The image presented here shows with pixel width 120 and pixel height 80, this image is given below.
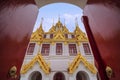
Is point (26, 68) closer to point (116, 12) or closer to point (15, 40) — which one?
point (15, 40)

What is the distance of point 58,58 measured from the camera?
11.1 m

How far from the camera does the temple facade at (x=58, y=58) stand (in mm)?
9819

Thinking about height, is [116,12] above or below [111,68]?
above

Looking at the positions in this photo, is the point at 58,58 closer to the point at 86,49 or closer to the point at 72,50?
the point at 72,50

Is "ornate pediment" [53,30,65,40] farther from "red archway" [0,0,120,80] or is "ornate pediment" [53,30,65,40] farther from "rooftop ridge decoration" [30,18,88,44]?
"red archway" [0,0,120,80]

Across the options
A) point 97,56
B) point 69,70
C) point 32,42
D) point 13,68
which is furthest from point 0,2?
point 32,42

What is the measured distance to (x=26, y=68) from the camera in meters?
9.84

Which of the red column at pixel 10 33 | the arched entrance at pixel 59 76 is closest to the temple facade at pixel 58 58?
the arched entrance at pixel 59 76

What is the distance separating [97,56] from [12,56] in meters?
1.16

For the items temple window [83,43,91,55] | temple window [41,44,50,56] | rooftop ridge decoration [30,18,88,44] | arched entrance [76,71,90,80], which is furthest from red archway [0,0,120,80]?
rooftop ridge decoration [30,18,88,44]

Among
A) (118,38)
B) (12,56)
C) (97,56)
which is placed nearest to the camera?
(118,38)

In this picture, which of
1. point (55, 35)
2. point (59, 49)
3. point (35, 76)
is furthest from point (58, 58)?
point (55, 35)

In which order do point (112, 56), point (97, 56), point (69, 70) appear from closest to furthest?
point (112, 56), point (97, 56), point (69, 70)

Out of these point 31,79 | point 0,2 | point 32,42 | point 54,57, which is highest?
point 32,42
